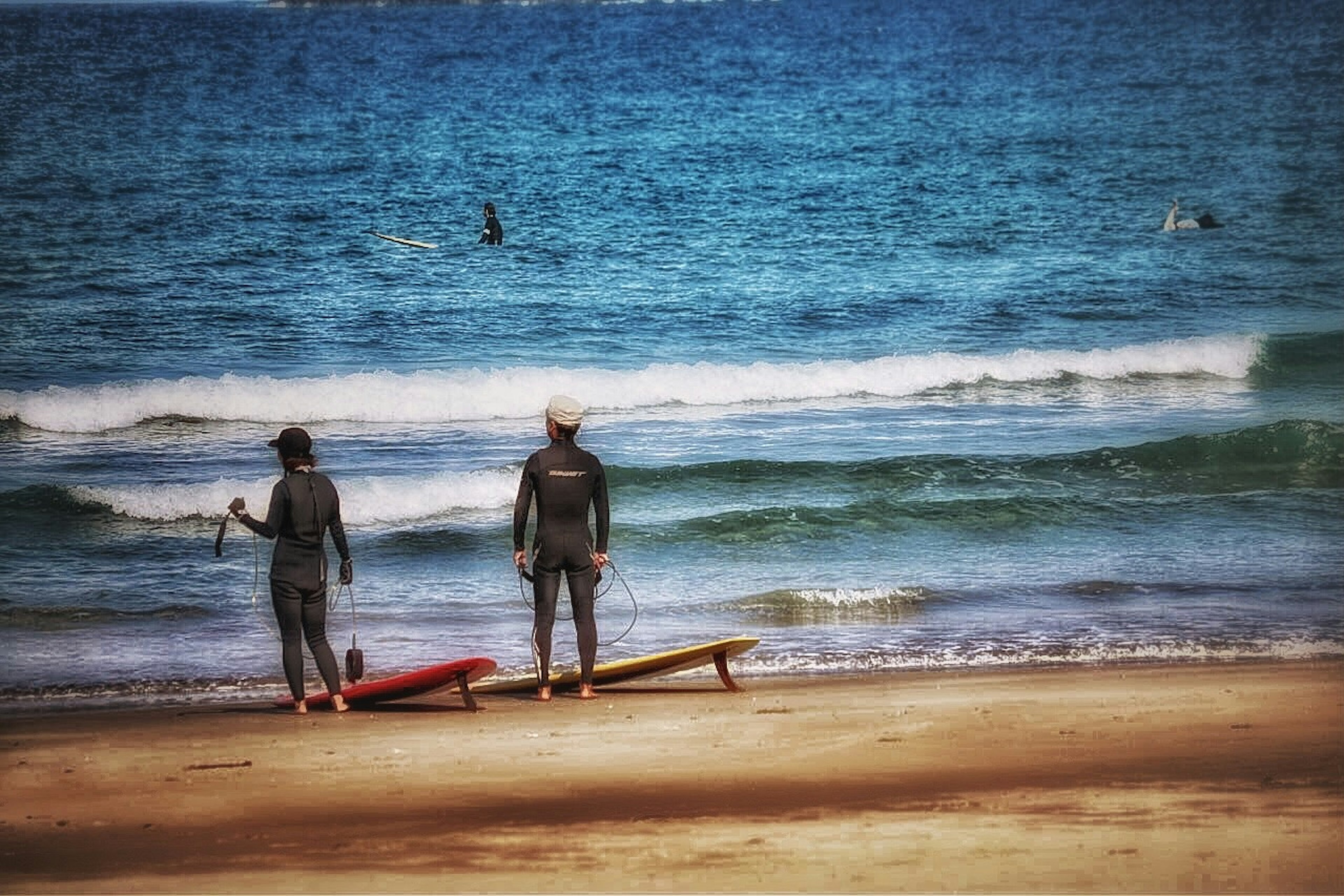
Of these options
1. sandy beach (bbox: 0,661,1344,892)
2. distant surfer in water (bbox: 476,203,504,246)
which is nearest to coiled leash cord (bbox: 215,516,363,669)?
sandy beach (bbox: 0,661,1344,892)

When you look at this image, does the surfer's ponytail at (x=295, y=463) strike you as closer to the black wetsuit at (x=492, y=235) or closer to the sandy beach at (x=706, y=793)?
the sandy beach at (x=706, y=793)

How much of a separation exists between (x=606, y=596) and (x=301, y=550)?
3445 millimetres

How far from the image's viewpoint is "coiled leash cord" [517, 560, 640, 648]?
8797mm

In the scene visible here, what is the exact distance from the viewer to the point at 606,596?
33.5ft

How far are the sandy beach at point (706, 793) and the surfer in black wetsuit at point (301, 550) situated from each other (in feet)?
1.15

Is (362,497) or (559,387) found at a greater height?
(559,387)

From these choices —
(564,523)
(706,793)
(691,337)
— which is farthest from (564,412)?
(691,337)

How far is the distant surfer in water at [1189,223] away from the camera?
75.5 feet

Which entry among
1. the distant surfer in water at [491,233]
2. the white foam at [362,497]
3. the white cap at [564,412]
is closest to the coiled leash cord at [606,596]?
the white cap at [564,412]

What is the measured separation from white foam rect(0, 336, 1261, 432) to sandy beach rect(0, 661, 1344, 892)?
8166 millimetres

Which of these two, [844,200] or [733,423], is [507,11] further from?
[733,423]

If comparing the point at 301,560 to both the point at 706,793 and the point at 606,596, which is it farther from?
the point at 606,596

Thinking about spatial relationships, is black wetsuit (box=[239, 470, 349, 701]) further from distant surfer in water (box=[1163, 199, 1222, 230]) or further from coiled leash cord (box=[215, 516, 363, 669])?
distant surfer in water (box=[1163, 199, 1222, 230])

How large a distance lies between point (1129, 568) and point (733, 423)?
549cm
